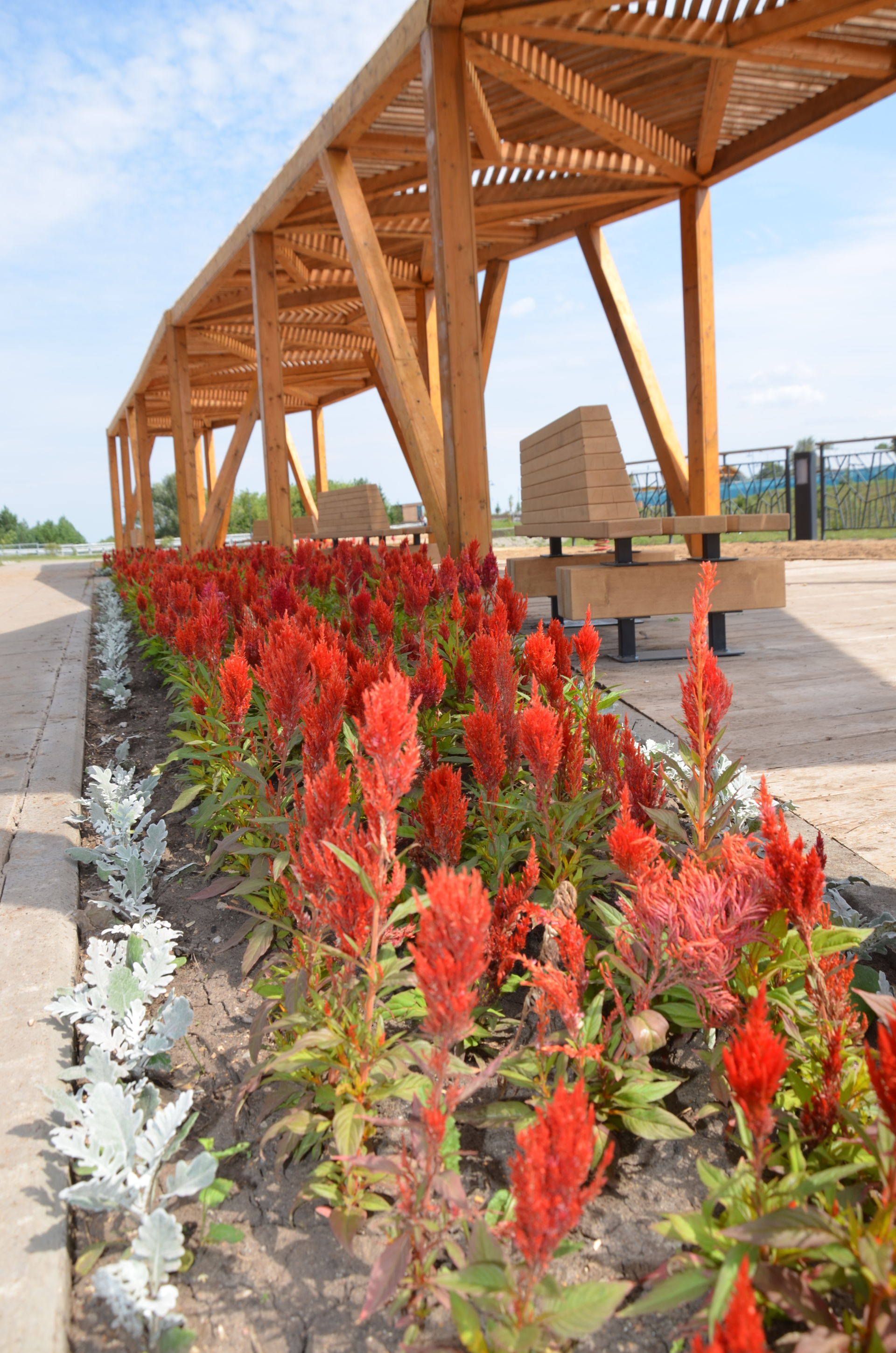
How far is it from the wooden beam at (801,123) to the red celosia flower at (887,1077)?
8.06 m

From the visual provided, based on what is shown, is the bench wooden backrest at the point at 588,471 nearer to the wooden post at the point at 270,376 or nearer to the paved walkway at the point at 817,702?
the paved walkway at the point at 817,702

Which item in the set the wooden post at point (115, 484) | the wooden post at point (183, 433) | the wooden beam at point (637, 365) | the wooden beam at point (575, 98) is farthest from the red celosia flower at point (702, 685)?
the wooden post at point (115, 484)

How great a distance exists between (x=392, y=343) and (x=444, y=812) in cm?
583

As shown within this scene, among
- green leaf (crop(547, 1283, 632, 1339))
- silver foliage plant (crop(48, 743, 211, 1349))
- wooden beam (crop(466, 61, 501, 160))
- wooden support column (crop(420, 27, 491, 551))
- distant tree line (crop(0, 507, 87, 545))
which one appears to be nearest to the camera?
green leaf (crop(547, 1283, 632, 1339))

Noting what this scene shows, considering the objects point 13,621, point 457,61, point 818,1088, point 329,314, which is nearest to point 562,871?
point 818,1088

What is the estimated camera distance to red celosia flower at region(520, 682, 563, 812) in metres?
1.72

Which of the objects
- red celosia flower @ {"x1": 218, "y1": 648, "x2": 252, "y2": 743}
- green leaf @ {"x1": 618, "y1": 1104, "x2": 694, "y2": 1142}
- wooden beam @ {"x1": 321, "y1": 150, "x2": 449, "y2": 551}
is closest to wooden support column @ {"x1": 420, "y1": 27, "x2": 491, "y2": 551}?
wooden beam @ {"x1": 321, "y1": 150, "x2": 449, "y2": 551}

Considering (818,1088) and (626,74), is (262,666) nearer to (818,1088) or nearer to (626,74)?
(818,1088)

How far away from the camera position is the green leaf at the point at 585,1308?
3.42ft

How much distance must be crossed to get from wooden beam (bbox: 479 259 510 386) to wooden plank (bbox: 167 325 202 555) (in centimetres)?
503

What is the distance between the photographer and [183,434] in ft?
48.1

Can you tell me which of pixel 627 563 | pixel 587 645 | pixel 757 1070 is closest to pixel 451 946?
pixel 757 1070

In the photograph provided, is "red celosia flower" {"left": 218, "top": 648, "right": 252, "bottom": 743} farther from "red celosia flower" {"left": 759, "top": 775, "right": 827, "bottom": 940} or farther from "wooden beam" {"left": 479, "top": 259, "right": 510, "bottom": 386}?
"wooden beam" {"left": 479, "top": 259, "right": 510, "bottom": 386}

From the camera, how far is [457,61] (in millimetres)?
5777
